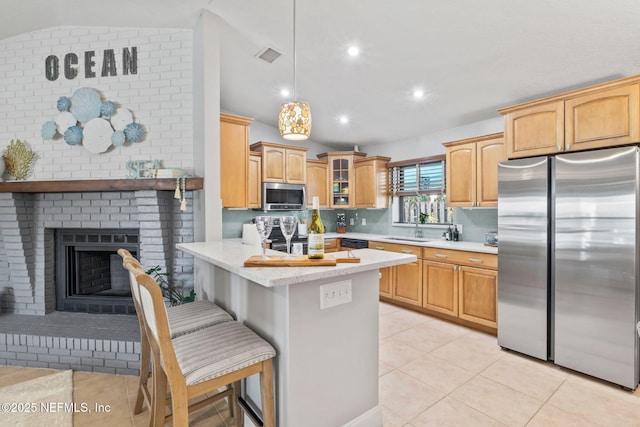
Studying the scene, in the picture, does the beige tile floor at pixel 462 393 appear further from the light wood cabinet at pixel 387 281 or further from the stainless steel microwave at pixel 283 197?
the stainless steel microwave at pixel 283 197

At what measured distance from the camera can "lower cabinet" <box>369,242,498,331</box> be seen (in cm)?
334

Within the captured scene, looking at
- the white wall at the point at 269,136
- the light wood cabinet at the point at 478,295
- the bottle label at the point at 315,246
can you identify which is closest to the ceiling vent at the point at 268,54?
the white wall at the point at 269,136

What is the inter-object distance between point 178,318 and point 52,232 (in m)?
2.23

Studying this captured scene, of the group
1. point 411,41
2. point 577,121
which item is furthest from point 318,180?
point 577,121

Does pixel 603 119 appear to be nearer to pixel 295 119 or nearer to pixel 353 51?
pixel 353 51

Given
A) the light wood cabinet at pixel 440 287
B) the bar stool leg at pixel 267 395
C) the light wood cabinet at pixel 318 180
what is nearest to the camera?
the bar stool leg at pixel 267 395

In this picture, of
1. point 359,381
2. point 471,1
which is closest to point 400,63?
point 471,1

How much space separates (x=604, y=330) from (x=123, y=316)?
4.12 m

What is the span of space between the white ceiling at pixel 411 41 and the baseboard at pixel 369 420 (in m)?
2.74

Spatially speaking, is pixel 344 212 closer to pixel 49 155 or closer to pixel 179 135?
pixel 179 135

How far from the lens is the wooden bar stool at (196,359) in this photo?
1.31m

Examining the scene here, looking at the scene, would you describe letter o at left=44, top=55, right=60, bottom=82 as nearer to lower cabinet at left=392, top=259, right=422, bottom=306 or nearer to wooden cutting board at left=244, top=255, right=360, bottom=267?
wooden cutting board at left=244, top=255, right=360, bottom=267

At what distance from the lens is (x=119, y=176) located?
2945 mm

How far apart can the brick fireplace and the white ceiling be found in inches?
61.5
